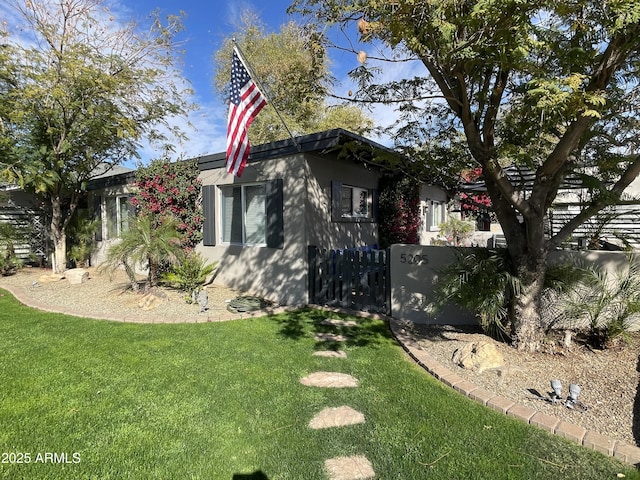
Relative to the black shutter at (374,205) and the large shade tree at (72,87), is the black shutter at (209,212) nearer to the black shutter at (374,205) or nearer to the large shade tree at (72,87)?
the large shade tree at (72,87)

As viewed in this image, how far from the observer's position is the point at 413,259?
17.6 ft

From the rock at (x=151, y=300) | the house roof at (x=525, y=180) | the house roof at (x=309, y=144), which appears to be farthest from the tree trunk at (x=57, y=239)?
the house roof at (x=525, y=180)

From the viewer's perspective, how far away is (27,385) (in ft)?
10.6

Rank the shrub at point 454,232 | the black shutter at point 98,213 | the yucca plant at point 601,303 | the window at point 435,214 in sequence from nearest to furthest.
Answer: the yucca plant at point 601,303 < the black shutter at point 98,213 < the shrub at point 454,232 < the window at point 435,214

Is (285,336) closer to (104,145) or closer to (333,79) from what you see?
(333,79)

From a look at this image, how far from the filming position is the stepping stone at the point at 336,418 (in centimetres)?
274

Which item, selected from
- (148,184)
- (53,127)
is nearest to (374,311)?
(148,184)

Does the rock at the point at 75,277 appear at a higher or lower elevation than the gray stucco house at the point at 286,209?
lower

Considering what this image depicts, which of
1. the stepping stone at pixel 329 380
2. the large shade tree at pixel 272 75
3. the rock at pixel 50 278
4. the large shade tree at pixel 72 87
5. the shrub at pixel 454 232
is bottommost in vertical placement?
the stepping stone at pixel 329 380

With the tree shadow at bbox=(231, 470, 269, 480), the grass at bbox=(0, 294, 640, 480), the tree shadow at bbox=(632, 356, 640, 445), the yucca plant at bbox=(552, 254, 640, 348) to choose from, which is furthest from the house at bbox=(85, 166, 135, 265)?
the tree shadow at bbox=(632, 356, 640, 445)

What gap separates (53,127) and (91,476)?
885cm

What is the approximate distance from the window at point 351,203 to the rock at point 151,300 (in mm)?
3596

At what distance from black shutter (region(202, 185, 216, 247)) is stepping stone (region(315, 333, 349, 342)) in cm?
424

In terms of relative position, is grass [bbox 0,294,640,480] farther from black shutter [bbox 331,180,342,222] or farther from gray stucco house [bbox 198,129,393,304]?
black shutter [bbox 331,180,342,222]
